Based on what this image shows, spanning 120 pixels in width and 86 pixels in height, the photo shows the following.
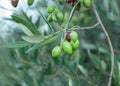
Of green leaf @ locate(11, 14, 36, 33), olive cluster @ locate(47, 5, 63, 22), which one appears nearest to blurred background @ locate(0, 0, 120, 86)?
olive cluster @ locate(47, 5, 63, 22)

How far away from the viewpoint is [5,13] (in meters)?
2.20

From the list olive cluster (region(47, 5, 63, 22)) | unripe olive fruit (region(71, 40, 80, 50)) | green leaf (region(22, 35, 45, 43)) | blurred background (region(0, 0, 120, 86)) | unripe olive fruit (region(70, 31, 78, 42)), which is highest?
olive cluster (region(47, 5, 63, 22))

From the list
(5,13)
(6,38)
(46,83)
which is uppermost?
(5,13)

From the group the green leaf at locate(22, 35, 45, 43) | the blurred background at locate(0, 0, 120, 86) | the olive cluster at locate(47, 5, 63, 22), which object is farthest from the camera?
the blurred background at locate(0, 0, 120, 86)

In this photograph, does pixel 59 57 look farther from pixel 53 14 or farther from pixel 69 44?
pixel 69 44

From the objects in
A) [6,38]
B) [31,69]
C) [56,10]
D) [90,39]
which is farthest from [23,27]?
[90,39]

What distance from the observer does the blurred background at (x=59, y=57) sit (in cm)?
216

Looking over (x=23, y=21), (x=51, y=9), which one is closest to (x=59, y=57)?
(x=51, y=9)

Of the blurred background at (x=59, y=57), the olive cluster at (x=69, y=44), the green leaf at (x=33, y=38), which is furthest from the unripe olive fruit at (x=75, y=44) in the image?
the blurred background at (x=59, y=57)

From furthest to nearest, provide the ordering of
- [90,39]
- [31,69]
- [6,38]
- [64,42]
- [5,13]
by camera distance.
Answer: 1. [90,39]
2. [31,69]
3. [6,38]
4. [5,13]
5. [64,42]

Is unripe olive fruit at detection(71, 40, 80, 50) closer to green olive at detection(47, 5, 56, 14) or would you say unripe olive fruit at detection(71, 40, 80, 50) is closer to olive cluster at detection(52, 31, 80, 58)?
olive cluster at detection(52, 31, 80, 58)

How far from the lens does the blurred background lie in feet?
7.07

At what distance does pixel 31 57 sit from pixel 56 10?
2.57 feet

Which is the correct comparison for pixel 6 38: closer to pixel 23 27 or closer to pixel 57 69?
pixel 57 69
